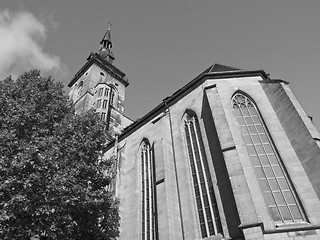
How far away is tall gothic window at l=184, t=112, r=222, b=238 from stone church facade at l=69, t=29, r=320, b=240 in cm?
5

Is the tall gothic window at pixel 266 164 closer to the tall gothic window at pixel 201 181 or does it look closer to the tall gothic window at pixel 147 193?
the tall gothic window at pixel 201 181

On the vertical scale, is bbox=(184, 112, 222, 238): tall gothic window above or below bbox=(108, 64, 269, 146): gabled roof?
below

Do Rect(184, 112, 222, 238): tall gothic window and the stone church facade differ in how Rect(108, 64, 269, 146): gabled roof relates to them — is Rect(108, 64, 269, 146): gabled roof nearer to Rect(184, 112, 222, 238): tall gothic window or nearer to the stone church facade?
the stone church facade

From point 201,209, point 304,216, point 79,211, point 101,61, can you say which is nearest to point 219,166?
point 201,209

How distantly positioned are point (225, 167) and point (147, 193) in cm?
609

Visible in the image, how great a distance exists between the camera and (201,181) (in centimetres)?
1280

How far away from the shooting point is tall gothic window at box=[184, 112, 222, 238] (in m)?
11.2

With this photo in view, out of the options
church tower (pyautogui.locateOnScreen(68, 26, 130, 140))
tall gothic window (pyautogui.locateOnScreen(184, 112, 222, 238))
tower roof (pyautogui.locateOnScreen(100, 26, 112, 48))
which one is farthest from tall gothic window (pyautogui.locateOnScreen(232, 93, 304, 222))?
tower roof (pyautogui.locateOnScreen(100, 26, 112, 48))

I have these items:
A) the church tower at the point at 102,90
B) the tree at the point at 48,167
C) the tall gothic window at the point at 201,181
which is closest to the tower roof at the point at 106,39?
the church tower at the point at 102,90

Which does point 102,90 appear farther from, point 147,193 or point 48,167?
point 48,167

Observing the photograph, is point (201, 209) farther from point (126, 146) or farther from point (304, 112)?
point (126, 146)

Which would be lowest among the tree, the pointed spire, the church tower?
the tree

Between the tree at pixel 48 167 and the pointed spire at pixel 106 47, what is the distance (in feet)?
108

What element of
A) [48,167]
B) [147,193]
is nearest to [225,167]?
[147,193]
